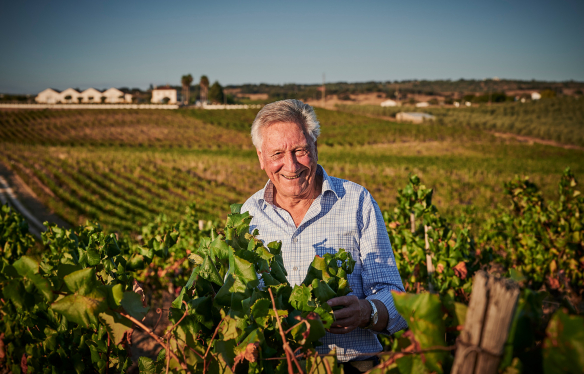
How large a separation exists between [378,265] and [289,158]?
0.84 meters

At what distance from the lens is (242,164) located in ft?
88.3

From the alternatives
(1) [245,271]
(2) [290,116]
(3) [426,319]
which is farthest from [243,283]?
(2) [290,116]

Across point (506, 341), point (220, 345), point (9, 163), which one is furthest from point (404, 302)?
point (9, 163)

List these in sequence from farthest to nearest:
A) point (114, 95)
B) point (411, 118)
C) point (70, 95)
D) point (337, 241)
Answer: point (114, 95)
point (70, 95)
point (411, 118)
point (337, 241)

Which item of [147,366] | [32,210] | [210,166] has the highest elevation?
[147,366]

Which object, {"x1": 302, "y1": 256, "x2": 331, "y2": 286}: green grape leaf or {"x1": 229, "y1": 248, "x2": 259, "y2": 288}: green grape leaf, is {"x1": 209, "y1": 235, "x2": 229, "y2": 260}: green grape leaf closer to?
{"x1": 229, "y1": 248, "x2": 259, "y2": 288}: green grape leaf

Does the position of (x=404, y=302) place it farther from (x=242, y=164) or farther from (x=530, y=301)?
(x=242, y=164)

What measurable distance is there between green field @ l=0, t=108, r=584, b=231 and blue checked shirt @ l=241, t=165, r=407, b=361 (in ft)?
22.7

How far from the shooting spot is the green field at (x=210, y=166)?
52.9ft

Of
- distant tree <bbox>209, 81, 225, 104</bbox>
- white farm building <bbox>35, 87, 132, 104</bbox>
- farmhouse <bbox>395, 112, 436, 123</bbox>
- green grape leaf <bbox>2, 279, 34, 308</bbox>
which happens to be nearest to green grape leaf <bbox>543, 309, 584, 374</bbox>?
green grape leaf <bbox>2, 279, 34, 308</bbox>

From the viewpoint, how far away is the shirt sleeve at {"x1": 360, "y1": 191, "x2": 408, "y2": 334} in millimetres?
1791

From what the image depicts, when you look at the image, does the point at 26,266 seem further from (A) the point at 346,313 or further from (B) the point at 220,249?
(A) the point at 346,313

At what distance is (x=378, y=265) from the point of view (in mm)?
1934

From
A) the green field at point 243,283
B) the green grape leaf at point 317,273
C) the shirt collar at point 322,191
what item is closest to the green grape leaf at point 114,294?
the green field at point 243,283
